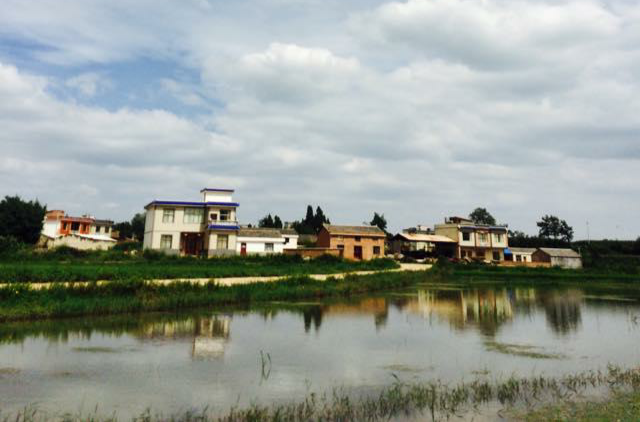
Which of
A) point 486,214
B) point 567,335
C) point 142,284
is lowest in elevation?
point 567,335

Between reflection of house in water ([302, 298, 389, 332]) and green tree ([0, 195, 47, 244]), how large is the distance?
46.9 m

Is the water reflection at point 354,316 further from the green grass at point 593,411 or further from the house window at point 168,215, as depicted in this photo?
the house window at point 168,215

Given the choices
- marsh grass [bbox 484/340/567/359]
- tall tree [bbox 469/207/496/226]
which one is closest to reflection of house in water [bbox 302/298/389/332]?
marsh grass [bbox 484/340/567/359]

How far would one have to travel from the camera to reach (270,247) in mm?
48125

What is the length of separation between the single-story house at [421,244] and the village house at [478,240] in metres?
1.13

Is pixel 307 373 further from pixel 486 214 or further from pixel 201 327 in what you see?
pixel 486 214

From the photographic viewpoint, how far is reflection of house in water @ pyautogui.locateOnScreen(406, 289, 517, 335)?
1780 centimetres

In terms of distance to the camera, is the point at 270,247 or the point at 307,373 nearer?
the point at 307,373

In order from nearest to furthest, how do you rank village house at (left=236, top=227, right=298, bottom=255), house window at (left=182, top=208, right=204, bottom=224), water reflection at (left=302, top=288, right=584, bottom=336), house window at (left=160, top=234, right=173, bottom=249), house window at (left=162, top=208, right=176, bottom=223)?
water reflection at (left=302, top=288, right=584, bottom=336) → house window at (left=160, top=234, right=173, bottom=249) → house window at (left=162, top=208, right=176, bottom=223) → house window at (left=182, top=208, right=204, bottom=224) → village house at (left=236, top=227, right=298, bottom=255)

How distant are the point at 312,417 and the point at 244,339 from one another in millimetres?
6505

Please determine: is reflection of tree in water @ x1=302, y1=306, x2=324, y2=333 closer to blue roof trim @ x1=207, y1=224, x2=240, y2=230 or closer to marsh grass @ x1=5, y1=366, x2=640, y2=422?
marsh grass @ x1=5, y1=366, x2=640, y2=422

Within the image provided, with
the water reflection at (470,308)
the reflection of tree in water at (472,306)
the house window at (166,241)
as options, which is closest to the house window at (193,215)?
the house window at (166,241)

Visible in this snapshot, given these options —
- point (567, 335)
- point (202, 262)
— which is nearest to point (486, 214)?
point (202, 262)

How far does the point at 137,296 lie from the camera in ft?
60.1
